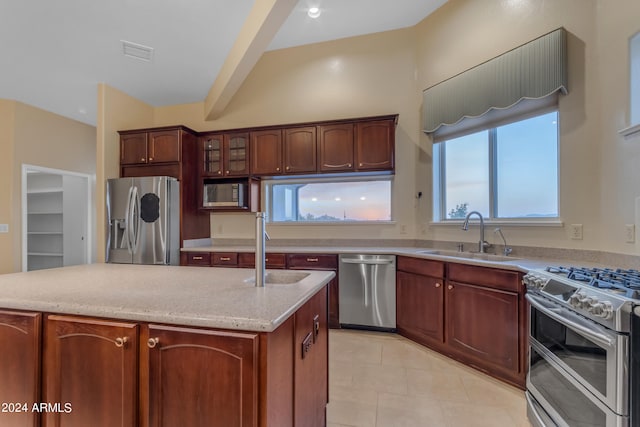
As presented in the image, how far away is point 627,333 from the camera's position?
3.60 feet

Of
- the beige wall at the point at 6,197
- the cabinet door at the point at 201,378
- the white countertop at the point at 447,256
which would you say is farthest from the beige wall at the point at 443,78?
the cabinet door at the point at 201,378

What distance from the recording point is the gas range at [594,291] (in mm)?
1110

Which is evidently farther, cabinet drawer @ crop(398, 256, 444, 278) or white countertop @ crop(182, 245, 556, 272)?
cabinet drawer @ crop(398, 256, 444, 278)

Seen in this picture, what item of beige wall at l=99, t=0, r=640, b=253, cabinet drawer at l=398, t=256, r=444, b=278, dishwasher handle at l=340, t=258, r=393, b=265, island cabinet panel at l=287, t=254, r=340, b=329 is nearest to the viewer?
beige wall at l=99, t=0, r=640, b=253

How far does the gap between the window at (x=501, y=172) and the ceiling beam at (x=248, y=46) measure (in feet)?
6.97

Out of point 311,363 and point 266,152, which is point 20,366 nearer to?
point 311,363

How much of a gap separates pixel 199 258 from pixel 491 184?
336 cm

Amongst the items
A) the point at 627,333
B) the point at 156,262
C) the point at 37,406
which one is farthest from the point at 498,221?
the point at 156,262

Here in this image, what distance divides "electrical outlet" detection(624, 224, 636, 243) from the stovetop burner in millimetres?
494

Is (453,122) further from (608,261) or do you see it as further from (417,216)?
(608,261)

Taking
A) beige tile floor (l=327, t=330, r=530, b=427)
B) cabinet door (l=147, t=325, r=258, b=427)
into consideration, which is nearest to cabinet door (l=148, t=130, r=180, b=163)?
beige tile floor (l=327, t=330, r=530, b=427)

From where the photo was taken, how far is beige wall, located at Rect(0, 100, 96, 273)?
13.4 feet

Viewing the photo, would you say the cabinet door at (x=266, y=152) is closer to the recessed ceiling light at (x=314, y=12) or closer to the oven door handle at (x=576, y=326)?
the recessed ceiling light at (x=314, y=12)

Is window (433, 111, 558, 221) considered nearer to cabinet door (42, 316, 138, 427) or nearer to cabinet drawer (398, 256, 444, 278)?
cabinet drawer (398, 256, 444, 278)
